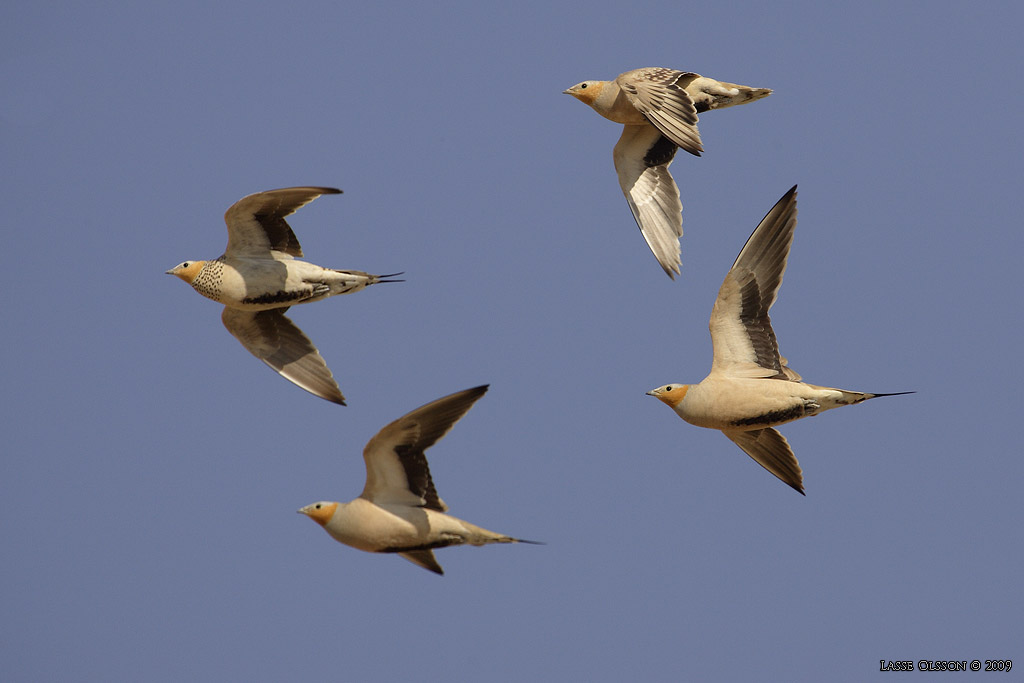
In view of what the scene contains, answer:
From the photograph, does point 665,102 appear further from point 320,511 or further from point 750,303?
point 320,511

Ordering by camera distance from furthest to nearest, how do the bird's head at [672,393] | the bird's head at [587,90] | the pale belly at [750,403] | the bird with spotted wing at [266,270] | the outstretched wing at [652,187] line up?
the bird's head at [587,90] < the outstretched wing at [652,187] < the bird with spotted wing at [266,270] < the bird's head at [672,393] < the pale belly at [750,403]

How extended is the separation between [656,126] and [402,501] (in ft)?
18.9

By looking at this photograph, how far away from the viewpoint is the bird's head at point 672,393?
15133mm

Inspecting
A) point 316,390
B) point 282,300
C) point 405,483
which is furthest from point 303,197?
point 405,483

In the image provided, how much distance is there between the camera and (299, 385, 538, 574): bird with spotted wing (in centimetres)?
1368

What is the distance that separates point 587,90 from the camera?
18250 millimetres

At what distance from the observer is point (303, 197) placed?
1619 centimetres

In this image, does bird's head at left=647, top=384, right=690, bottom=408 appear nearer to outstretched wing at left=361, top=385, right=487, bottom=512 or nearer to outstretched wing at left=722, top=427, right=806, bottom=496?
outstretched wing at left=722, top=427, right=806, bottom=496

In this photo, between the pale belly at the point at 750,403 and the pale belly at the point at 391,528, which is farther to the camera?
the pale belly at the point at 750,403

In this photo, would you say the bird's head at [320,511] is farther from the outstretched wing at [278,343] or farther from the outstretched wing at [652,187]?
the outstretched wing at [652,187]

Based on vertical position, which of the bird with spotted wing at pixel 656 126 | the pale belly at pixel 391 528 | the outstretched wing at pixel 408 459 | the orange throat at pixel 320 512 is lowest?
the pale belly at pixel 391 528

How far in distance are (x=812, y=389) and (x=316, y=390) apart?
6.43 meters

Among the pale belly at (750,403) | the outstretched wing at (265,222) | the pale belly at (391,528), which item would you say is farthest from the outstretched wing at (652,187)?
the pale belly at (391,528)

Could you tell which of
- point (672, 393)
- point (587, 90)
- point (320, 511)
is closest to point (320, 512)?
point (320, 511)
